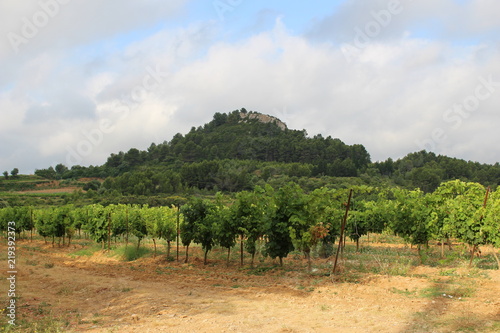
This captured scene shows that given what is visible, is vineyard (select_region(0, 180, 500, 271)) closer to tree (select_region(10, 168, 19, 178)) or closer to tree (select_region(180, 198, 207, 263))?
tree (select_region(180, 198, 207, 263))

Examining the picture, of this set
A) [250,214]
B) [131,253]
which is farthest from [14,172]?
[250,214]

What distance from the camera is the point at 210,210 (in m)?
17.7

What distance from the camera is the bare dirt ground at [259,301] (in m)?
7.87

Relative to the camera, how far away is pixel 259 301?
1019cm

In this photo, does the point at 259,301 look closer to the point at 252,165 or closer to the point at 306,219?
the point at 306,219

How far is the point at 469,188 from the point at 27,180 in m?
84.5

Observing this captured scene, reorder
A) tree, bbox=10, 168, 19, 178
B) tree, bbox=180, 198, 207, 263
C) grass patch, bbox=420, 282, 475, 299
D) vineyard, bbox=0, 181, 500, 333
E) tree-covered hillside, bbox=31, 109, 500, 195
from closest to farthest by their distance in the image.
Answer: vineyard, bbox=0, 181, 500, 333 → grass patch, bbox=420, 282, 475, 299 → tree, bbox=180, 198, 207, 263 → tree-covered hillside, bbox=31, 109, 500, 195 → tree, bbox=10, 168, 19, 178

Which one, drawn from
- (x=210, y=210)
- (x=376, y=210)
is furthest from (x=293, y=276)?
(x=376, y=210)

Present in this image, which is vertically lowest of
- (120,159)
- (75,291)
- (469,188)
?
(75,291)

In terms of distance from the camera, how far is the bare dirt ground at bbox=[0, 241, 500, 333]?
7.87 metres

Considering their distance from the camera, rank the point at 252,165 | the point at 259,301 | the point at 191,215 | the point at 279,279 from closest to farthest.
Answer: the point at 259,301 < the point at 279,279 < the point at 191,215 < the point at 252,165

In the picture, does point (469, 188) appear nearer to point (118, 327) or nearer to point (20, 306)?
point (118, 327)

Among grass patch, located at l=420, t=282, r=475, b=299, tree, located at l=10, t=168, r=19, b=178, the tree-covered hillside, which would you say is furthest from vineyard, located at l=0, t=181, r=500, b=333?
tree, located at l=10, t=168, r=19, b=178

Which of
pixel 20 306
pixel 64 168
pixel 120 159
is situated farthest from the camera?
pixel 64 168
